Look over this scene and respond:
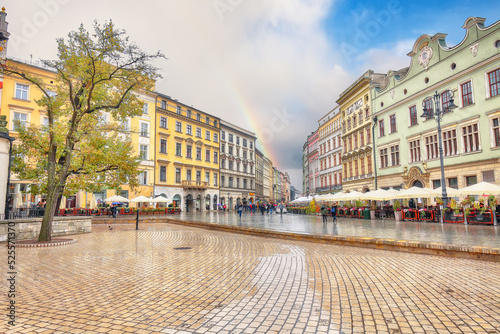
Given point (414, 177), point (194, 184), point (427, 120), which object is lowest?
point (414, 177)

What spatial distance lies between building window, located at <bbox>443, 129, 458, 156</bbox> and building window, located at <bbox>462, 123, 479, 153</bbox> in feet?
2.95

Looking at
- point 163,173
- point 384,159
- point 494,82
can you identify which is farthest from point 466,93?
point 163,173

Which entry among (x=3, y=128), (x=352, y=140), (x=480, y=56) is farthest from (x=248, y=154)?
(x=3, y=128)

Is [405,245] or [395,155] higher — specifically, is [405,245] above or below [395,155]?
below

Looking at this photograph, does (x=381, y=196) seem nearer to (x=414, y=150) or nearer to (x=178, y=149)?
(x=414, y=150)

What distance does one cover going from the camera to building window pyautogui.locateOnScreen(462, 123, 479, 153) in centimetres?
2423

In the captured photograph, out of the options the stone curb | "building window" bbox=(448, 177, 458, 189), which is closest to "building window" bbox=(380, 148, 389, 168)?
"building window" bbox=(448, 177, 458, 189)

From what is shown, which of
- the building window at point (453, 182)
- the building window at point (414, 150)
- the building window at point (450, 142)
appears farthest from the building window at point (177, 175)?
the building window at point (453, 182)

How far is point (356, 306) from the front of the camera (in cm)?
461

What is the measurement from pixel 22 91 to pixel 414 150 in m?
43.3

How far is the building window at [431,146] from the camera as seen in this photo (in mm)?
28391

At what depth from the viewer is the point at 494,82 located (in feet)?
74.4

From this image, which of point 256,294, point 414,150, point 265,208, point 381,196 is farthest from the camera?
point 265,208

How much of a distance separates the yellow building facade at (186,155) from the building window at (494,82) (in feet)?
124
